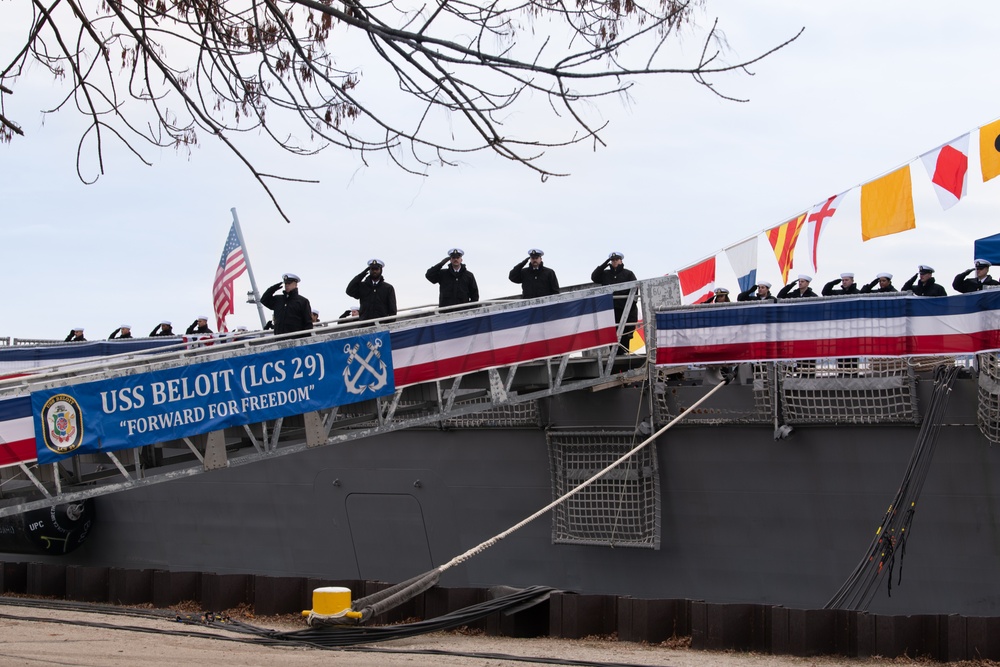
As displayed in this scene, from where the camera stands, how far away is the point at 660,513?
42.9 ft

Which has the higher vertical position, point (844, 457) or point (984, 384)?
point (984, 384)

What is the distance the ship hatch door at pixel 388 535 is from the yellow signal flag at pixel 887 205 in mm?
7260

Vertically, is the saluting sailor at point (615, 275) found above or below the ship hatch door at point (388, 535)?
above

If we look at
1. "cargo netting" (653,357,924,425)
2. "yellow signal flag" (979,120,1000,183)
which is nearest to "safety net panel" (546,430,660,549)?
"cargo netting" (653,357,924,425)

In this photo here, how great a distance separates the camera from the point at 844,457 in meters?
12.1

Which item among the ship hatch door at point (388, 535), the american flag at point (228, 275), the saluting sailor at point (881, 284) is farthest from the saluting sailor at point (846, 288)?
the american flag at point (228, 275)

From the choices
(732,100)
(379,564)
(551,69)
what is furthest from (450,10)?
(379,564)

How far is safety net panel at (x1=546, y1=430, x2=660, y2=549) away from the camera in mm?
13141

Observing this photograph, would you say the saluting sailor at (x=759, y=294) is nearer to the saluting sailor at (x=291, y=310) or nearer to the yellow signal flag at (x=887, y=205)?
the yellow signal flag at (x=887, y=205)

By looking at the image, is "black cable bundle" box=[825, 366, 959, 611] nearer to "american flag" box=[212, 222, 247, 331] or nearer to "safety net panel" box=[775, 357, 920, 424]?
"safety net panel" box=[775, 357, 920, 424]

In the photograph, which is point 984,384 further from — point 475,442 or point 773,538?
point 475,442

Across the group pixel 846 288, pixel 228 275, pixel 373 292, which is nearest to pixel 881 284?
pixel 846 288

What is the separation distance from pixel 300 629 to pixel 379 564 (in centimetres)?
351

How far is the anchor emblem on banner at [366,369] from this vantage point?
427 inches
